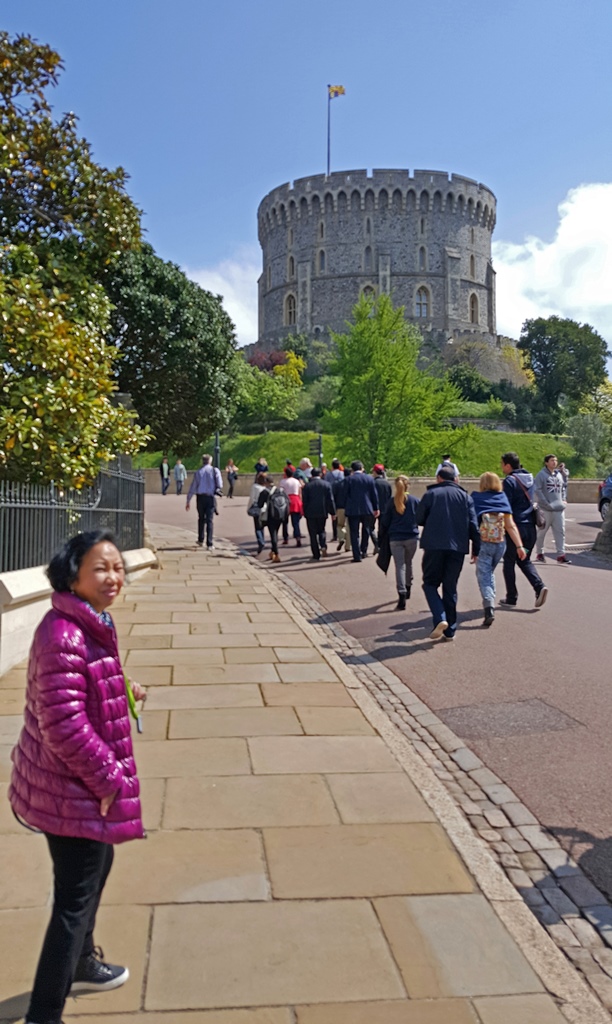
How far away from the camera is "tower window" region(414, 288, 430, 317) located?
8231cm

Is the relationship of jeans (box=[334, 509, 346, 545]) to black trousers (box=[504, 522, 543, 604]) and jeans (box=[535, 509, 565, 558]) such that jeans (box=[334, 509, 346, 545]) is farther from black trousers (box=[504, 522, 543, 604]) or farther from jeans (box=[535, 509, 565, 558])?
black trousers (box=[504, 522, 543, 604])

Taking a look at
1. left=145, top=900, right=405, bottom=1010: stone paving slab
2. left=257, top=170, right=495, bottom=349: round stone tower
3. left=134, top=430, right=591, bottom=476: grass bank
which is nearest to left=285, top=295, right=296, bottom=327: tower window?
left=257, top=170, right=495, bottom=349: round stone tower

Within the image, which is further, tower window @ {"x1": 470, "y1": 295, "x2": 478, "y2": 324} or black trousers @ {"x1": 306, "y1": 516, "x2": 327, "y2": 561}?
tower window @ {"x1": 470, "y1": 295, "x2": 478, "y2": 324}

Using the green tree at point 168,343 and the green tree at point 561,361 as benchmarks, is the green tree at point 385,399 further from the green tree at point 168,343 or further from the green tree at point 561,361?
the green tree at point 561,361

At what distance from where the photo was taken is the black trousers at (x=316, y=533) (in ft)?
50.0

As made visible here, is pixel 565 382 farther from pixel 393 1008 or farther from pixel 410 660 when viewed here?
pixel 393 1008

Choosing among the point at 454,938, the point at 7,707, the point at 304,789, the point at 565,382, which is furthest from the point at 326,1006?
the point at 565,382

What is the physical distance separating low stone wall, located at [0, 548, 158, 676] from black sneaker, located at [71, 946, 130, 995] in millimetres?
4302

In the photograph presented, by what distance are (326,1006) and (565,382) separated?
67435 millimetres

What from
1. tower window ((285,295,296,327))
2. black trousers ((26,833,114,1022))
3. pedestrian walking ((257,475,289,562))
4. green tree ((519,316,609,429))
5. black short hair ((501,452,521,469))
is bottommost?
black trousers ((26,833,114,1022))

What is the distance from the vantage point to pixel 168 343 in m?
15.1

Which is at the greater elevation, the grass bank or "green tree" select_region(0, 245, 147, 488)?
the grass bank

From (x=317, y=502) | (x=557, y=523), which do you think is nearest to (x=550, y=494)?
(x=557, y=523)

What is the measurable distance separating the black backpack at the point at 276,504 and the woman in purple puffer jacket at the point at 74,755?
505 inches
